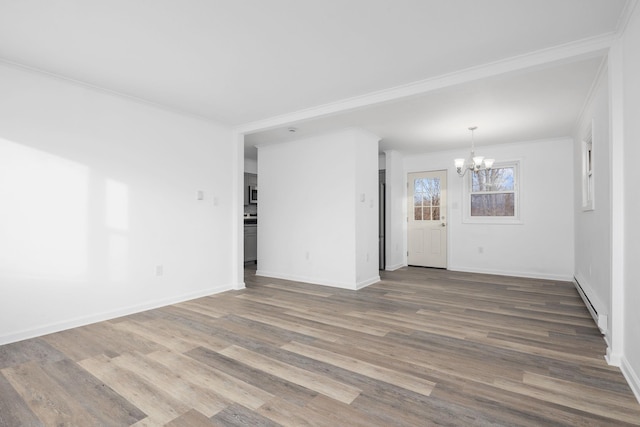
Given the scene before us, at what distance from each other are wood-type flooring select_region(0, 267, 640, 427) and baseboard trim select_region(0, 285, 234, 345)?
103 millimetres

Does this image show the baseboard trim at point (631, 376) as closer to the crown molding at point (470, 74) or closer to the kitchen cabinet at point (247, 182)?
the crown molding at point (470, 74)

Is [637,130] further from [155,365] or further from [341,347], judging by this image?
[155,365]

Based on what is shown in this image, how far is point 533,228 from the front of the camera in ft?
19.9

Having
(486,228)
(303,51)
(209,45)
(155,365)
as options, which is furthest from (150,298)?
(486,228)

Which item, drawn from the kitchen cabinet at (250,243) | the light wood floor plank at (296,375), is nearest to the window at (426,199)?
the kitchen cabinet at (250,243)

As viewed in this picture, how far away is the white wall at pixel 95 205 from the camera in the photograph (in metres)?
2.98

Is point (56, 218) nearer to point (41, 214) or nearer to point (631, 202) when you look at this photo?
Answer: point (41, 214)

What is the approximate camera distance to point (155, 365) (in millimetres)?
2465

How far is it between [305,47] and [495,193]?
5214 mm

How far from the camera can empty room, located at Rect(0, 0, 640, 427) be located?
212 cm

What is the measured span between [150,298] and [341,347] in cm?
250

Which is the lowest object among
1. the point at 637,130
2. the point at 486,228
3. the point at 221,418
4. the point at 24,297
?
the point at 221,418

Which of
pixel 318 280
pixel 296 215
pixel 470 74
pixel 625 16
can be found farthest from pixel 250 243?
pixel 625 16

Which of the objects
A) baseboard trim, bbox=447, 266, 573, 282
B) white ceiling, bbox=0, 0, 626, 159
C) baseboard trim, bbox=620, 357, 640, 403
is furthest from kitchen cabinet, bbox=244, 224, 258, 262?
baseboard trim, bbox=620, 357, 640, 403
